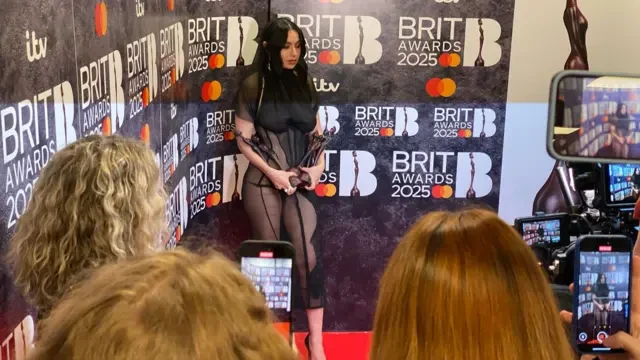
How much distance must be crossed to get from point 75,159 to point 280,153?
245cm

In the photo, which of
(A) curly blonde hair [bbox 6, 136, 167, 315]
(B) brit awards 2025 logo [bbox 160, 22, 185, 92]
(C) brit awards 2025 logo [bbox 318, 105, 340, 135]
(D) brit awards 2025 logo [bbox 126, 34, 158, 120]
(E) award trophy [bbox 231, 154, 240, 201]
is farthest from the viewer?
(C) brit awards 2025 logo [bbox 318, 105, 340, 135]

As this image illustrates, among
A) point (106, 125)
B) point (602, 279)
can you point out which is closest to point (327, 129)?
point (106, 125)

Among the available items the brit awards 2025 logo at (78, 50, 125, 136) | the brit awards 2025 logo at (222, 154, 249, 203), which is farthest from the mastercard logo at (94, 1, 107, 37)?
the brit awards 2025 logo at (222, 154, 249, 203)

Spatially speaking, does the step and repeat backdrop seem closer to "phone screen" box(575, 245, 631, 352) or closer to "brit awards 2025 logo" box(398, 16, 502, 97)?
"brit awards 2025 logo" box(398, 16, 502, 97)

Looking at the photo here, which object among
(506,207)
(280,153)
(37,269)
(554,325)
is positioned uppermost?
(554,325)

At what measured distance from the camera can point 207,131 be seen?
13.2 feet

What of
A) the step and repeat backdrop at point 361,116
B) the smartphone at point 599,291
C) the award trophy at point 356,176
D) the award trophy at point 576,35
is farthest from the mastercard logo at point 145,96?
the award trophy at point 576,35

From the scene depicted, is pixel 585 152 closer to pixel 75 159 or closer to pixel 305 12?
pixel 75 159

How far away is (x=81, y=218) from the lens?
1.70 meters

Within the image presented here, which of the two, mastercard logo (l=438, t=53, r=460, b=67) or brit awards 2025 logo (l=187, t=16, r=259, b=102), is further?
mastercard logo (l=438, t=53, r=460, b=67)

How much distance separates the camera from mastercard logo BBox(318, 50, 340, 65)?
13.8 feet

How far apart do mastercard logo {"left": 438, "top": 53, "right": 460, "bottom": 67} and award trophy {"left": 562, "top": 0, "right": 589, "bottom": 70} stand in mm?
604

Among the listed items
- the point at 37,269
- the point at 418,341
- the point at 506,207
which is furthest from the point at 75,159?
the point at 506,207

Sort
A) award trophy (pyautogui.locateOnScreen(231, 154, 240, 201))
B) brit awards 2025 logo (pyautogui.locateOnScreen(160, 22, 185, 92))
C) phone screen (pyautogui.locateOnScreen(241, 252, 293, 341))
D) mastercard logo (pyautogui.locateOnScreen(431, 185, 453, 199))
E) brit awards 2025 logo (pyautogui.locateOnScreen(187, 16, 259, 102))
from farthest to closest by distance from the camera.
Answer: mastercard logo (pyautogui.locateOnScreen(431, 185, 453, 199)), award trophy (pyautogui.locateOnScreen(231, 154, 240, 201)), brit awards 2025 logo (pyautogui.locateOnScreen(187, 16, 259, 102)), brit awards 2025 logo (pyautogui.locateOnScreen(160, 22, 185, 92)), phone screen (pyautogui.locateOnScreen(241, 252, 293, 341))
